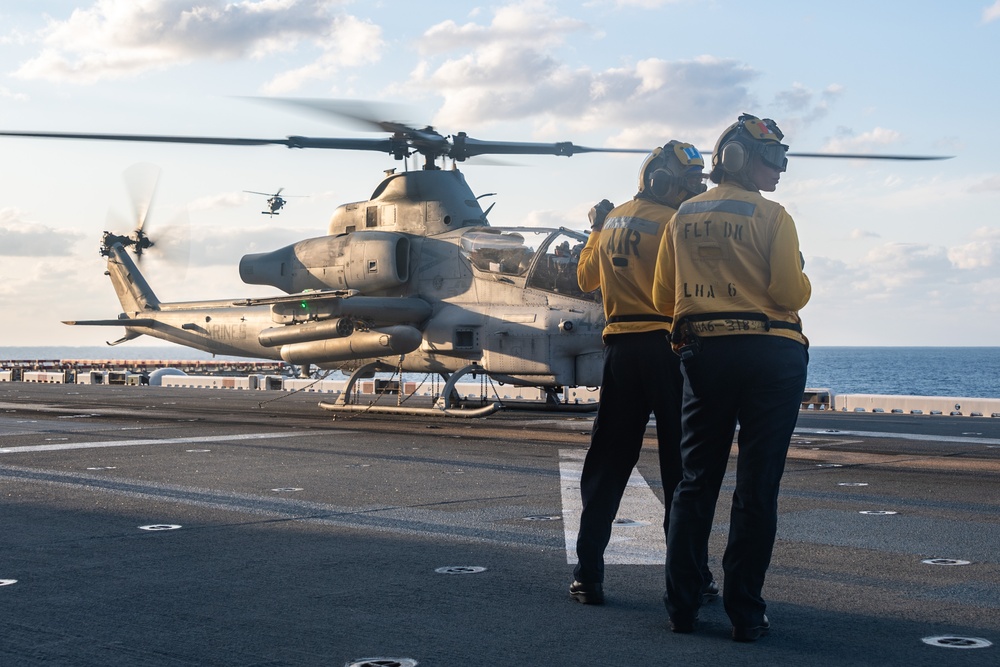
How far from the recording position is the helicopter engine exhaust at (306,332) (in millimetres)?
18766

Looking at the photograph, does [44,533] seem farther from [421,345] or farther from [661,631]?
[421,345]

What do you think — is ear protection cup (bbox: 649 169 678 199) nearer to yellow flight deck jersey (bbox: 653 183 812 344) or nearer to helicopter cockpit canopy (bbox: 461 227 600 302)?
yellow flight deck jersey (bbox: 653 183 812 344)

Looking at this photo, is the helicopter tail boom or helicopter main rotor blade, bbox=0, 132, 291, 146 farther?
the helicopter tail boom

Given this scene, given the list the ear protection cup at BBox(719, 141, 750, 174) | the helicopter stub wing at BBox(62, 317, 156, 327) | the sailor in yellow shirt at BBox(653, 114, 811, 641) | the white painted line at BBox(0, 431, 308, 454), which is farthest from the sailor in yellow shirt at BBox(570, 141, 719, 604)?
the helicopter stub wing at BBox(62, 317, 156, 327)

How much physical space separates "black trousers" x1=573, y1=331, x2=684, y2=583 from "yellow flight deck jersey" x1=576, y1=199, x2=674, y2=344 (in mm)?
76

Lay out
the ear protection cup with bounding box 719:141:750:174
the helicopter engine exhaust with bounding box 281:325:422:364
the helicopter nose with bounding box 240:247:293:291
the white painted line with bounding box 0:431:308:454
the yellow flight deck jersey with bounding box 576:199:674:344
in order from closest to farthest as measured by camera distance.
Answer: the ear protection cup with bounding box 719:141:750:174 → the yellow flight deck jersey with bounding box 576:199:674:344 → the white painted line with bounding box 0:431:308:454 → the helicopter engine exhaust with bounding box 281:325:422:364 → the helicopter nose with bounding box 240:247:293:291

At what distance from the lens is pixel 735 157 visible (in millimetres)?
4793

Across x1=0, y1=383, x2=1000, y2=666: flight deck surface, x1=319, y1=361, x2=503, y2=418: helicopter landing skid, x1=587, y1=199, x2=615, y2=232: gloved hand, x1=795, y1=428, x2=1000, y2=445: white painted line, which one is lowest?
x1=0, y1=383, x2=1000, y2=666: flight deck surface

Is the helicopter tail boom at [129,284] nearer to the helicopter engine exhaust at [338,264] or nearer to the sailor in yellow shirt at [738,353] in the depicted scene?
the helicopter engine exhaust at [338,264]

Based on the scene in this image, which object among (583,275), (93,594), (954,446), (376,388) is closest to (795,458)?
(954,446)

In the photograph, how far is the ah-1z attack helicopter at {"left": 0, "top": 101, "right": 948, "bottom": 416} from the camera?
55.7 ft

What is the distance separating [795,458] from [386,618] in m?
8.42

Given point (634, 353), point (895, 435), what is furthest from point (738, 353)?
point (895, 435)

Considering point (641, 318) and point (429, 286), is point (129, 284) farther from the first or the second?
point (641, 318)
